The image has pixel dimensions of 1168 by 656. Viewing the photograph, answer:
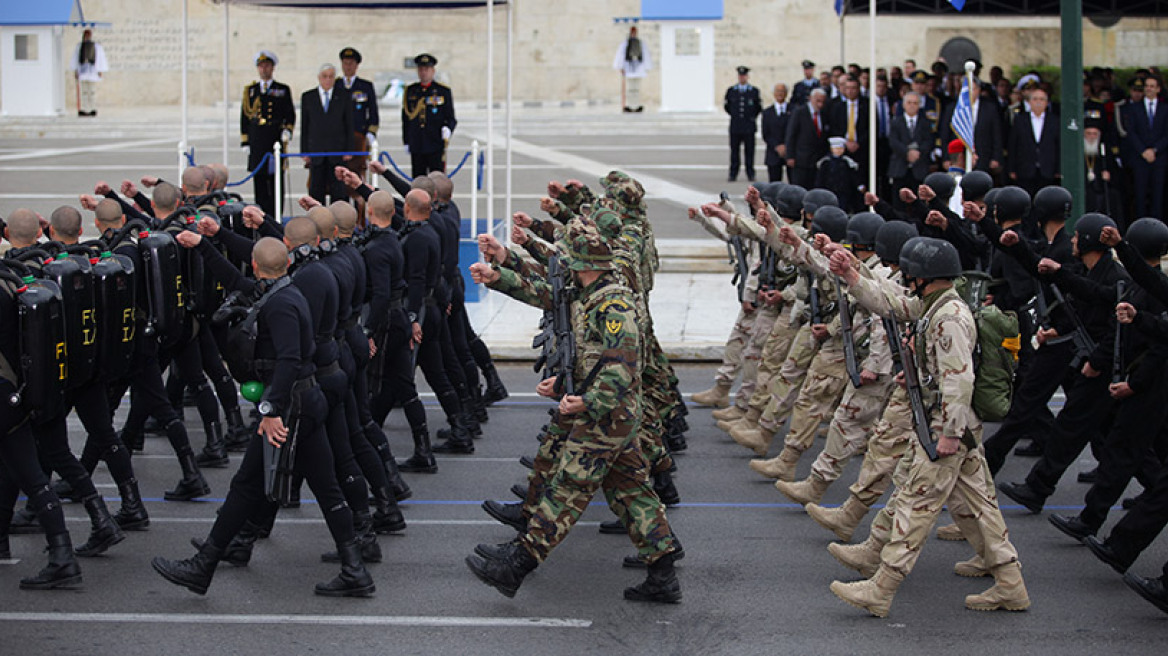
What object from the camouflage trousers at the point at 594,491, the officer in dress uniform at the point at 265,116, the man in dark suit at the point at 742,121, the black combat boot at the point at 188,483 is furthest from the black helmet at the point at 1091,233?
the man in dark suit at the point at 742,121

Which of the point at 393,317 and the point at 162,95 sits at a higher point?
the point at 162,95

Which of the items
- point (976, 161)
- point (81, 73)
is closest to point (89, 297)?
point (976, 161)

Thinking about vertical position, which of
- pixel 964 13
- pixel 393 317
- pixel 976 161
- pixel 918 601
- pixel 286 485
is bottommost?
pixel 918 601

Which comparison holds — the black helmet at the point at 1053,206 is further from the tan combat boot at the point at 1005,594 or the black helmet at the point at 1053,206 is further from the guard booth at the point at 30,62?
the guard booth at the point at 30,62

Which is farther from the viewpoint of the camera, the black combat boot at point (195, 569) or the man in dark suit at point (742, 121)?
the man in dark suit at point (742, 121)

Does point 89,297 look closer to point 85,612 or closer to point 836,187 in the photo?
point 85,612

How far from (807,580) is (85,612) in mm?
3783

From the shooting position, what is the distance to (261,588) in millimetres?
8156

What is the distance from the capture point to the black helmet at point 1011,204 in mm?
10492

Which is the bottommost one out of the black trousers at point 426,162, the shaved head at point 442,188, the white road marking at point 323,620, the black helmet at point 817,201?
the white road marking at point 323,620

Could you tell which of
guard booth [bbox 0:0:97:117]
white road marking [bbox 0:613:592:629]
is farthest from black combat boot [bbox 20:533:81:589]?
guard booth [bbox 0:0:97:117]

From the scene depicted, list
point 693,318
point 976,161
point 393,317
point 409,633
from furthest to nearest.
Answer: point 976,161 → point 693,318 → point 393,317 → point 409,633

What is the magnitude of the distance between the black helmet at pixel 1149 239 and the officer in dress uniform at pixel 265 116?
1256cm

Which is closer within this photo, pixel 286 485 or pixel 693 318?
pixel 286 485
